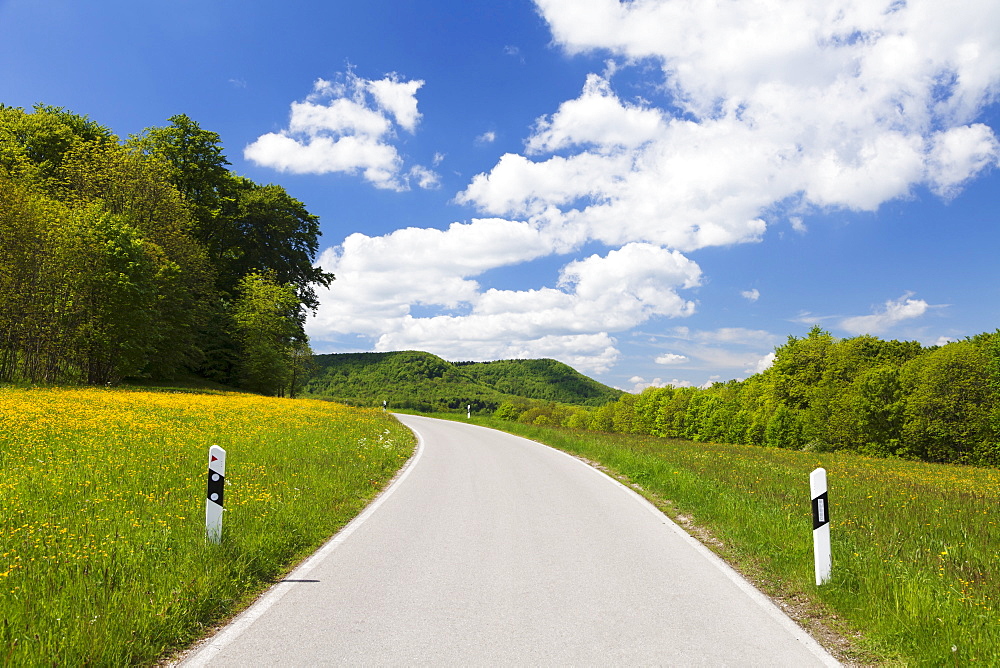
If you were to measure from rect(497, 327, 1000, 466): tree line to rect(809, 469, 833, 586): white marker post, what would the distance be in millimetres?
40441

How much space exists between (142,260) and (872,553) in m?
35.2

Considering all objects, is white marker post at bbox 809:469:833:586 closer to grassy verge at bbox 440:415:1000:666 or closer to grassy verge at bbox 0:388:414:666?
grassy verge at bbox 440:415:1000:666

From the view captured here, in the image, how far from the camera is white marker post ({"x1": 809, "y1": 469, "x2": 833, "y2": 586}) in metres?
5.36

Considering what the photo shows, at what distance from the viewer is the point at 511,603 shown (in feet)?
15.8

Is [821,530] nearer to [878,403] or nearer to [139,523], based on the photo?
[139,523]

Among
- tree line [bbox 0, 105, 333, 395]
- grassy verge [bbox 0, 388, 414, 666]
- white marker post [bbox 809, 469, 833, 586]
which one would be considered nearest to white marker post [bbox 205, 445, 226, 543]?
grassy verge [bbox 0, 388, 414, 666]

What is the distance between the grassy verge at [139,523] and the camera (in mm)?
3951

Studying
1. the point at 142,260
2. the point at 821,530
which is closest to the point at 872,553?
the point at 821,530

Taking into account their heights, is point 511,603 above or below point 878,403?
below

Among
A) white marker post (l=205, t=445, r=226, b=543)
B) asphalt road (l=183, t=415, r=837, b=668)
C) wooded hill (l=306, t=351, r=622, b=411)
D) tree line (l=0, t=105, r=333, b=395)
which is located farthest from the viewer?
wooded hill (l=306, t=351, r=622, b=411)

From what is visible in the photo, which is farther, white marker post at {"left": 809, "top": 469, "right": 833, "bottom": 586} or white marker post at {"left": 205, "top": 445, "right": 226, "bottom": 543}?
white marker post at {"left": 205, "top": 445, "right": 226, "bottom": 543}

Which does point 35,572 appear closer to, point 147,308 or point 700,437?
point 147,308

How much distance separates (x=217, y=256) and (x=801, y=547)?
53.7m

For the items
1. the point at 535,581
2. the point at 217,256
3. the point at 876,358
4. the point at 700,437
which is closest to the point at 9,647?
the point at 535,581
